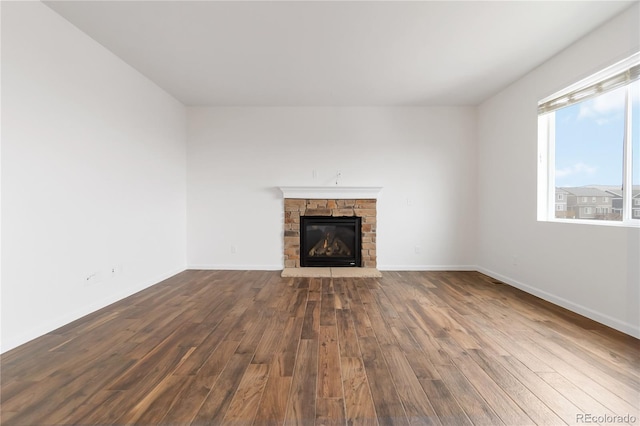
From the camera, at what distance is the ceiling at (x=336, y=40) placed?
2.27 m

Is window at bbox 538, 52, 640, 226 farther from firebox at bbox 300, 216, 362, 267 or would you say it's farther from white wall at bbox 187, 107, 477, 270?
firebox at bbox 300, 216, 362, 267

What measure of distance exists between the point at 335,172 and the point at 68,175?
3234 mm

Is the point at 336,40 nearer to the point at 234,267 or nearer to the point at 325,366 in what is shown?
the point at 325,366

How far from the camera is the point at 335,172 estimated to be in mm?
4602

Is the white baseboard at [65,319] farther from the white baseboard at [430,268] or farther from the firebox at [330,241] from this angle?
the white baseboard at [430,268]

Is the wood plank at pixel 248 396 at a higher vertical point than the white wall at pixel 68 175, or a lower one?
lower

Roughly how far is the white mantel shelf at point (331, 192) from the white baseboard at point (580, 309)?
2172 mm

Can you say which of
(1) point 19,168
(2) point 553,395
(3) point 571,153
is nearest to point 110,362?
(1) point 19,168

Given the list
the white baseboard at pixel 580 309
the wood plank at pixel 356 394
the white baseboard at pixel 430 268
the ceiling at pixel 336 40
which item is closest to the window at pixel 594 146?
the ceiling at pixel 336 40

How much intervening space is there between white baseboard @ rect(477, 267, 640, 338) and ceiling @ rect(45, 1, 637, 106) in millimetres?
2496

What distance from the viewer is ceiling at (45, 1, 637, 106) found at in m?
2.27

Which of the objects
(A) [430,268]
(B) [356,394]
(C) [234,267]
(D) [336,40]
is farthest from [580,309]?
(C) [234,267]

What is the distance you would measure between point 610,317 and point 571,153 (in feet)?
5.26

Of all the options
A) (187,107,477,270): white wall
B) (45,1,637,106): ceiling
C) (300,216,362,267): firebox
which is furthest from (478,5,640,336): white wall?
(300,216,362,267): firebox
